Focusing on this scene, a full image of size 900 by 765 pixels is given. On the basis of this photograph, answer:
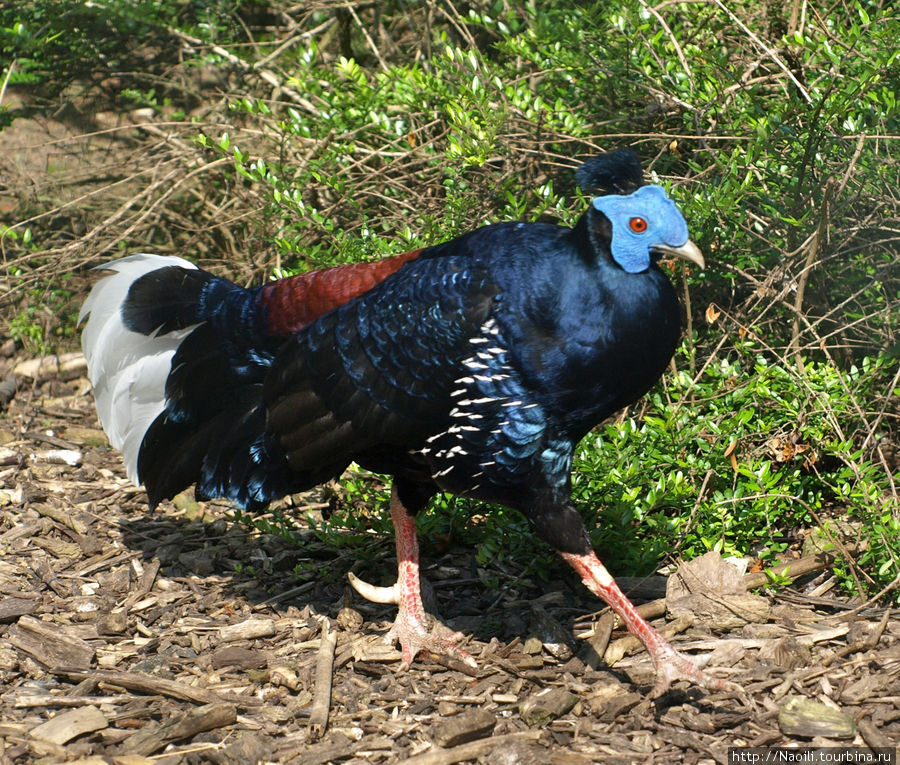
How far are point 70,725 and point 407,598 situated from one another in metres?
1.50

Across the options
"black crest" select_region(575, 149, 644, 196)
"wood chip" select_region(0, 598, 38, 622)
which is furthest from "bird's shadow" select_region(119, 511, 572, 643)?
"black crest" select_region(575, 149, 644, 196)

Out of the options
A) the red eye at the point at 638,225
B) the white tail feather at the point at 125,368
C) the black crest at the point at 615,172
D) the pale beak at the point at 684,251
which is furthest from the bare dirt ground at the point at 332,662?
the black crest at the point at 615,172

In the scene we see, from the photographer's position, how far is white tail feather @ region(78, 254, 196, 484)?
493 centimetres

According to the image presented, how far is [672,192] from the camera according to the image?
16.8 feet

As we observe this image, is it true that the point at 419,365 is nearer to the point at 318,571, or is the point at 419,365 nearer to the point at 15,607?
the point at 318,571

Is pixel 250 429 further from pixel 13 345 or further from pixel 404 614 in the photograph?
pixel 13 345

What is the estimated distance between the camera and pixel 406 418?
405 centimetres

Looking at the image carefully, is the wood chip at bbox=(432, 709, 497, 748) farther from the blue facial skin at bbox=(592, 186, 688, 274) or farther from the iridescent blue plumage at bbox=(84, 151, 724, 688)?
the blue facial skin at bbox=(592, 186, 688, 274)

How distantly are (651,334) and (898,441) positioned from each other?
2016 mm

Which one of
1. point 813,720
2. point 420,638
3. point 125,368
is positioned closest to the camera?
point 813,720

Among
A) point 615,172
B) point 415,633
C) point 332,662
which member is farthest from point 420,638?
point 615,172

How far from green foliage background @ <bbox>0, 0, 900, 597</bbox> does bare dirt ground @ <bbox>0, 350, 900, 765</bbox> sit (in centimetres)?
35

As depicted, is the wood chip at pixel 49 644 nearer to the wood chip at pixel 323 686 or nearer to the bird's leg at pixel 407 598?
the wood chip at pixel 323 686

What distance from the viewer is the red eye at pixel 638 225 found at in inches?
145
